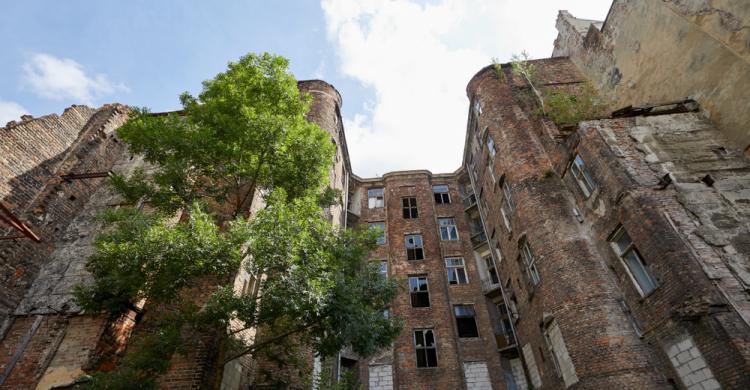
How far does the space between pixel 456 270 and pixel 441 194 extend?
5.95 metres

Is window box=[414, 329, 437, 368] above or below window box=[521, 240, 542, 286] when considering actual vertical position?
below

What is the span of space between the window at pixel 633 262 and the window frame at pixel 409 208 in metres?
12.9

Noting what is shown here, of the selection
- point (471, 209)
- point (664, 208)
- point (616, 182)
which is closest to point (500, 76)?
point (471, 209)

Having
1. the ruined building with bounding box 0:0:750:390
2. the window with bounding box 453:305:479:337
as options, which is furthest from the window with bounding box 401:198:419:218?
the window with bounding box 453:305:479:337

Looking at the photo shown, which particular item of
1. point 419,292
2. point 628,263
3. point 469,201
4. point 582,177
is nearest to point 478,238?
point 469,201

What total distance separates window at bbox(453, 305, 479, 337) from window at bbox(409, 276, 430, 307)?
1536 mm

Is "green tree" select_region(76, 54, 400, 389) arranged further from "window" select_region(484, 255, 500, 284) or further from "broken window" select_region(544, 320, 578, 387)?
"window" select_region(484, 255, 500, 284)

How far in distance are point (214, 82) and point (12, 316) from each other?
28.4 feet

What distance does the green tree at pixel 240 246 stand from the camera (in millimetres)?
6449

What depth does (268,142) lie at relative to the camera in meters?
8.40

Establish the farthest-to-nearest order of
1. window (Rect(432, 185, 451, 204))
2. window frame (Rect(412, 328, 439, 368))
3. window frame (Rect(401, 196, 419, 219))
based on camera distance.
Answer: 1. window (Rect(432, 185, 451, 204))
2. window frame (Rect(401, 196, 419, 219))
3. window frame (Rect(412, 328, 439, 368))

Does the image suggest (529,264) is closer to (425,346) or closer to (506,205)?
(506,205)

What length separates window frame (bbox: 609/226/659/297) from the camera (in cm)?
890

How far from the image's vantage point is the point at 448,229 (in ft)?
71.1
